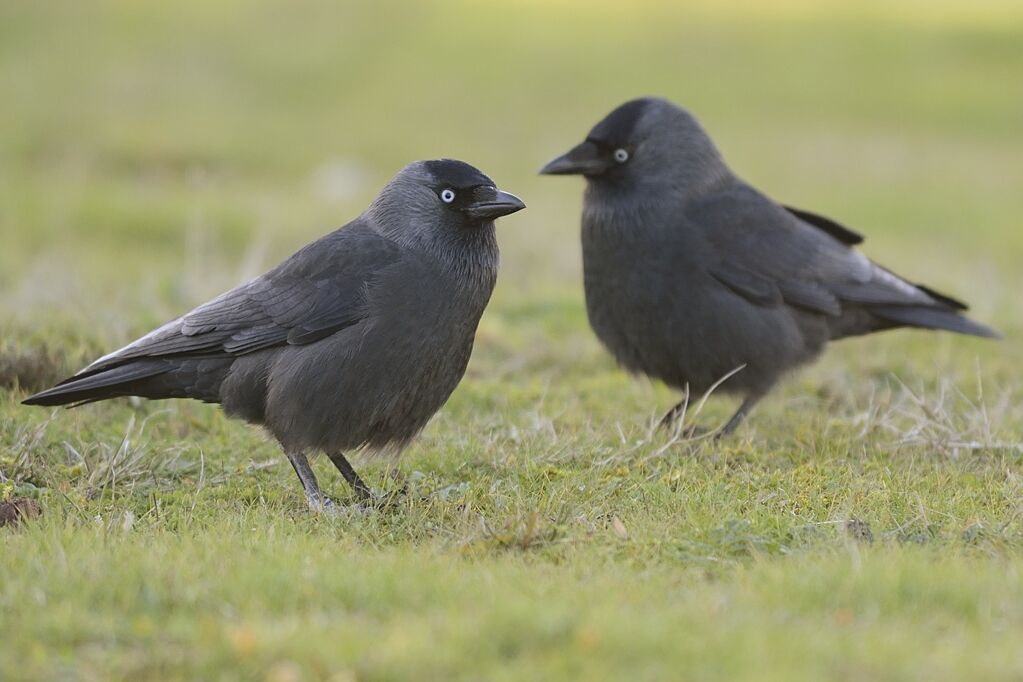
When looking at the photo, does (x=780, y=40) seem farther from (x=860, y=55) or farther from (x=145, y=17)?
(x=145, y=17)

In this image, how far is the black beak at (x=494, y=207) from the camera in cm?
588

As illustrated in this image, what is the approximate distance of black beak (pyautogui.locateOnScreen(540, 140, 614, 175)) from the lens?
7406 millimetres

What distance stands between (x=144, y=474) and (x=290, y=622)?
2.25 meters

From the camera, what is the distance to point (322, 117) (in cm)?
2353

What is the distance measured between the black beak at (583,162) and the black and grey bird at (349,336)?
1433 mm

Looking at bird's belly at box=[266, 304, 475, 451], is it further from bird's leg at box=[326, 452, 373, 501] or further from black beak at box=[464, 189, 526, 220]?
black beak at box=[464, 189, 526, 220]

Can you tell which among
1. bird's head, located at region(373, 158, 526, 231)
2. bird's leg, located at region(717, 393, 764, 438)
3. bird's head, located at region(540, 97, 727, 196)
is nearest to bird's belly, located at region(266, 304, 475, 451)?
bird's head, located at region(373, 158, 526, 231)

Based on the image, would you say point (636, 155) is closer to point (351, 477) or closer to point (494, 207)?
point (494, 207)

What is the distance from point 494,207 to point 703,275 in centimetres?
171

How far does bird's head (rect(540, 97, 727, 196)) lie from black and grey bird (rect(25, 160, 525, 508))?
1580mm

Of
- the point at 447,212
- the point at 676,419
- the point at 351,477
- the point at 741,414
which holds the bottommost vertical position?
the point at 741,414

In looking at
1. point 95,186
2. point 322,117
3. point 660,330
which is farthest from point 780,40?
point 660,330

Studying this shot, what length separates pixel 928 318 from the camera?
302 inches

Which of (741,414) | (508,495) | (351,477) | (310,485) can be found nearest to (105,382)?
(310,485)
